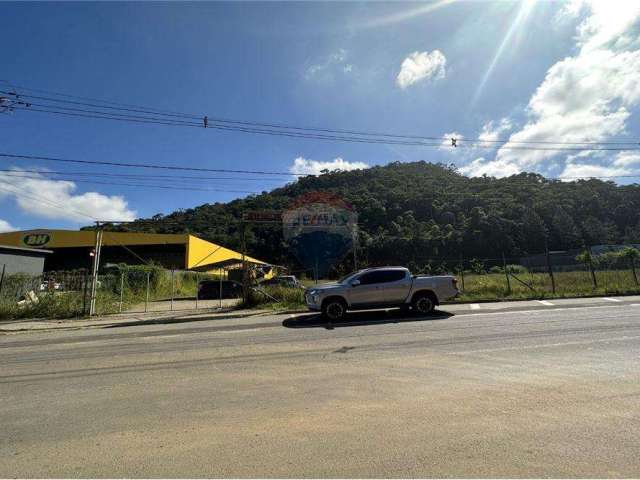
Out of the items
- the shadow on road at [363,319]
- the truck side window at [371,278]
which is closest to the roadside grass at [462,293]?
the shadow on road at [363,319]

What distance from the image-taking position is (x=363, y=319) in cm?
1221

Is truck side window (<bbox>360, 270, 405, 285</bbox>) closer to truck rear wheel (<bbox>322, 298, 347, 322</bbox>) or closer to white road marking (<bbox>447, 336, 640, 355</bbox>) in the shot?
truck rear wheel (<bbox>322, 298, 347, 322</bbox>)

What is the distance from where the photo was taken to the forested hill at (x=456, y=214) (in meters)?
43.1

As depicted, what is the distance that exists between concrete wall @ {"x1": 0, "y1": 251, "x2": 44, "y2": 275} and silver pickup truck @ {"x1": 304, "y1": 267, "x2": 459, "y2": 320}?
2073cm

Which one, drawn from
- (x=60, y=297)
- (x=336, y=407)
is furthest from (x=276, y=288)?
(x=336, y=407)

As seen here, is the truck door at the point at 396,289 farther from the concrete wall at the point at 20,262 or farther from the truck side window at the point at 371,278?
the concrete wall at the point at 20,262

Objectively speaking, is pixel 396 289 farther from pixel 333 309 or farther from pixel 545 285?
pixel 545 285

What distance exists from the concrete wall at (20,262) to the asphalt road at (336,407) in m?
18.6

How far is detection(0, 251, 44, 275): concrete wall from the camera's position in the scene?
2298 centimetres

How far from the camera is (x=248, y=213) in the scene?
19422 mm

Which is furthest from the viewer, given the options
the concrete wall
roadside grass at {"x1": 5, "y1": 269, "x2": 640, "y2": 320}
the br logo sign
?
the br logo sign

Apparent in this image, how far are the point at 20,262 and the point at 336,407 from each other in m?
28.1

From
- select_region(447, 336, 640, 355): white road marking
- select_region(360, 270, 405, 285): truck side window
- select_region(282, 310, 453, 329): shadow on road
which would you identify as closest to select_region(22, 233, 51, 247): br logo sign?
select_region(282, 310, 453, 329): shadow on road

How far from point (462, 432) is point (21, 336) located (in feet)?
47.3
